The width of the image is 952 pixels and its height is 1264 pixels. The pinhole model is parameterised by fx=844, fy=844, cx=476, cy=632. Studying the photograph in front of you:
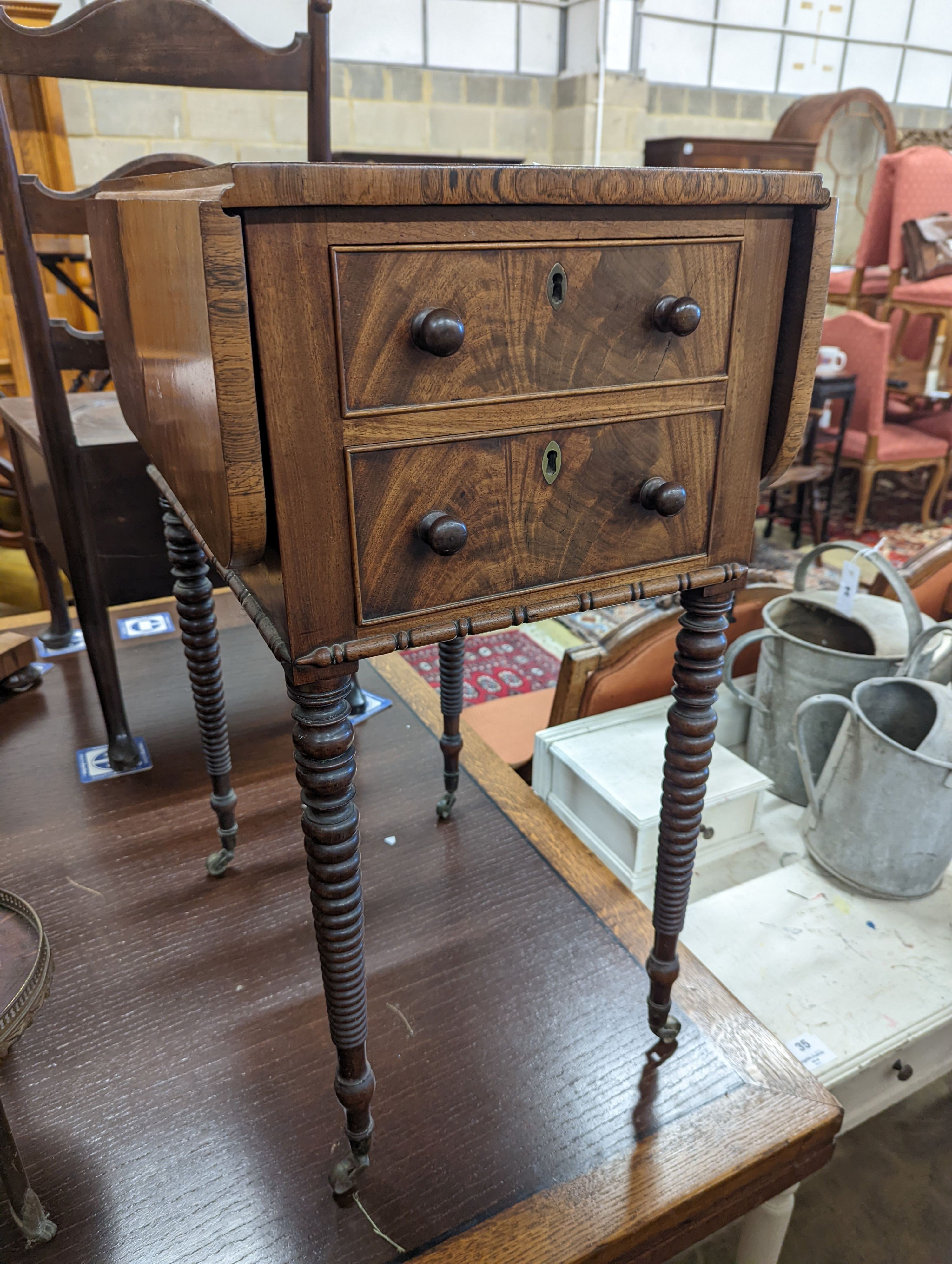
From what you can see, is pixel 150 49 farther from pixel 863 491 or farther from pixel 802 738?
pixel 863 491

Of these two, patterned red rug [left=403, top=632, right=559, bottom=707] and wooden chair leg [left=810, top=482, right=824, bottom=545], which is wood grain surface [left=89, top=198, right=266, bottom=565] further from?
wooden chair leg [left=810, top=482, right=824, bottom=545]

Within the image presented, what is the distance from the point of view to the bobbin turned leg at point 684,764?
83 cm

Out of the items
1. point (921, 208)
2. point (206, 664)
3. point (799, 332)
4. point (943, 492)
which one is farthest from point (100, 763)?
point (921, 208)

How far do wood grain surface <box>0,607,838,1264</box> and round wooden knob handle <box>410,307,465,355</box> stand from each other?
2.61ft

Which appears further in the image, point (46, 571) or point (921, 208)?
point (921, 208)

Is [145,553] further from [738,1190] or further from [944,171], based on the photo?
[944,171]

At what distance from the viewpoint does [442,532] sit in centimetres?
63

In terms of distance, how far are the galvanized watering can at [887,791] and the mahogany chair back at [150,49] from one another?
1225mm

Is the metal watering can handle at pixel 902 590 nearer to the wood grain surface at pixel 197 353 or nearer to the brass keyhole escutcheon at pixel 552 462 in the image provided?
the brass keyhole escutcheon at pixel 552 462

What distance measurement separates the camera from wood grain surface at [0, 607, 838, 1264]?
825 millimetres

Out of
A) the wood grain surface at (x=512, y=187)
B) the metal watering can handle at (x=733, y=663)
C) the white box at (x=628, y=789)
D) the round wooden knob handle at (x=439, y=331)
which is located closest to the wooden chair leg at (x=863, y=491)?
the metal watering can handle at (x=733, y=663)

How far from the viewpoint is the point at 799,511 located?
4039 mm

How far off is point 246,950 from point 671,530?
0.79 meters

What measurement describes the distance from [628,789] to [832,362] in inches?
125
